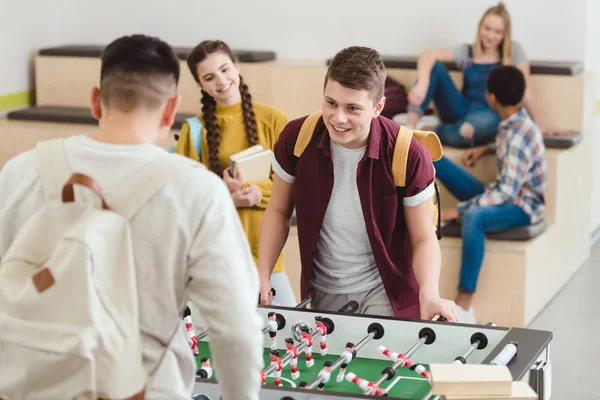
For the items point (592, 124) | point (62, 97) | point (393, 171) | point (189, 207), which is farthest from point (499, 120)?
point (189, 207)

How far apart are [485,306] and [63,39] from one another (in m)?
4.20

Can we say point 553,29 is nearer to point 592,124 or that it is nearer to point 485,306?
point 592,124

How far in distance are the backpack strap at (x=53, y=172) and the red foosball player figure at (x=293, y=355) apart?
0.98 metres

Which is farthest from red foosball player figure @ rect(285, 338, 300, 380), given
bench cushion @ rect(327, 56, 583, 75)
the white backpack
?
bench cushion @ rect(327, 56, 583, 75)

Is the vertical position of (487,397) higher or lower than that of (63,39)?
lower

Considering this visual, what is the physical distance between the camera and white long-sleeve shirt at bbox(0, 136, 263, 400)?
5.92ft

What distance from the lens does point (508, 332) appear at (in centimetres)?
261

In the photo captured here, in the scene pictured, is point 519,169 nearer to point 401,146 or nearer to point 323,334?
point 401,146

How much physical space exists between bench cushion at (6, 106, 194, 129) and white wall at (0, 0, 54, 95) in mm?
271

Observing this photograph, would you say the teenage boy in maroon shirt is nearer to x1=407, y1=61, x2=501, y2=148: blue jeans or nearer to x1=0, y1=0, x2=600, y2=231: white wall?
x1=407, y1=61, x2=501, y2=148: blue jeans

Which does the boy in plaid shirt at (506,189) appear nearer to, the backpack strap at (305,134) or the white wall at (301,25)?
the white wall at (301,25)

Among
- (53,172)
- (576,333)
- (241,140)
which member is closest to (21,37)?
(241,140)

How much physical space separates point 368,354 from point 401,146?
637 millimetres

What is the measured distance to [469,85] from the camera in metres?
5.84
